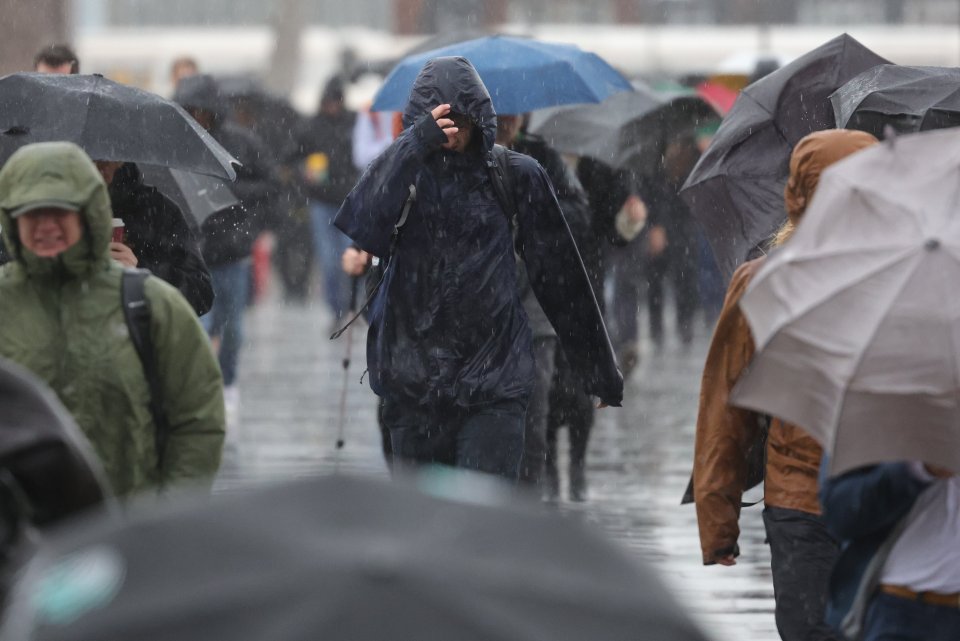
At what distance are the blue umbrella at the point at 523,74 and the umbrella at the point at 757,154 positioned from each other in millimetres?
1794

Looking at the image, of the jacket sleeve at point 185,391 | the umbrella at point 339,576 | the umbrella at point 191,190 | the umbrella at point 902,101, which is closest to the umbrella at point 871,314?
the jacket sleeve at point 185,391

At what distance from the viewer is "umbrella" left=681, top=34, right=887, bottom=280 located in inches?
314

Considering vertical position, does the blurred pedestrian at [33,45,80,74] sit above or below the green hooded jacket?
below

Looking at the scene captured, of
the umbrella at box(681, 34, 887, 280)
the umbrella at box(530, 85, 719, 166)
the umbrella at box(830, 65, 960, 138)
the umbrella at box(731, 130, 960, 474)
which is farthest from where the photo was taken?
the umbrella at box(530, 85, 719, 166)

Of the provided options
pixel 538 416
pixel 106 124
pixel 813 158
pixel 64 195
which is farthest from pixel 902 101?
pixel 64 195

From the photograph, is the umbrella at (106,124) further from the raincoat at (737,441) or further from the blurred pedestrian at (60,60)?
the blurred pedestrian at (60,60)

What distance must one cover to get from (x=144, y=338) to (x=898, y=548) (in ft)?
5.66

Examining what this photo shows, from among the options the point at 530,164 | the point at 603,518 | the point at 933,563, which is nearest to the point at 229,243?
the point at 603,518

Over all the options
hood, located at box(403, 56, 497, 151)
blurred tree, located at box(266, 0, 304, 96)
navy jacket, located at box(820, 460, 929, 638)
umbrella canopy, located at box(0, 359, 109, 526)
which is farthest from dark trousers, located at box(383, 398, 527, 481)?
blurred tree, located at box(266, 0, 304, 96)

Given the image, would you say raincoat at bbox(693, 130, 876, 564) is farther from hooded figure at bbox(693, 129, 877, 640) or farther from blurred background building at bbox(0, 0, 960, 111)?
blurred background building at bbox(0, 0, 960, 111)

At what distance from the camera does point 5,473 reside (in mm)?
3842

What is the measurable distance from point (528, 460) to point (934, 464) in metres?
4.82

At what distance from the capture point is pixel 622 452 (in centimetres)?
1294

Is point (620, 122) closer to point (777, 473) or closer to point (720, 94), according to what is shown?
point (720, 94)
